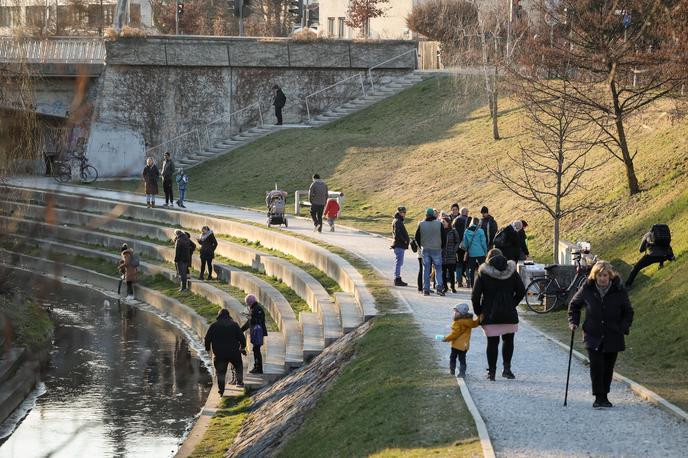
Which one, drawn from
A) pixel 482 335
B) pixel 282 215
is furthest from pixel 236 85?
pixel 482 335

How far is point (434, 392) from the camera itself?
1406 centimetres

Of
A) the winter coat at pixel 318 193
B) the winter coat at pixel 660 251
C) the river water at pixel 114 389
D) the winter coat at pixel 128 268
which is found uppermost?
the winter coat at pixel 318 193

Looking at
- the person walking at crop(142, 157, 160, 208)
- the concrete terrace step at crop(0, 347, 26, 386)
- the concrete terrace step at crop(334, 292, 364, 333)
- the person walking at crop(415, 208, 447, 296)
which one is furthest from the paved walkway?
the person walking at crop(142, 157, 160, 208)

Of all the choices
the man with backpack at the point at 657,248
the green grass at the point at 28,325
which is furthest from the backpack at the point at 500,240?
the green grass at the point at 28,325

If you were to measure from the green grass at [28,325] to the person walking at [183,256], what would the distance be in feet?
13.1

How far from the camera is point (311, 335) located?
2122 centimetres

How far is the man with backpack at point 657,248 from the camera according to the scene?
20109 millimetres

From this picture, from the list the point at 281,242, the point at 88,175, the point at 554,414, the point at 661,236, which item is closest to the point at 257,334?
the point at 661,236

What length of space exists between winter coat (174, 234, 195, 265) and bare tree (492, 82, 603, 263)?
25.9 feet

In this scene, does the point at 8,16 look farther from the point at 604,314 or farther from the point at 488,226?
the point at 488,226

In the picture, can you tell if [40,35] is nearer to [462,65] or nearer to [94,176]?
[462,65]

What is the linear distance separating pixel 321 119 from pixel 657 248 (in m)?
28.7

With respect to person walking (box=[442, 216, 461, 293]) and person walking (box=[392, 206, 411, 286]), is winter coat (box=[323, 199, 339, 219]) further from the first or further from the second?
person walking (box=[442, 216, 461, 293])

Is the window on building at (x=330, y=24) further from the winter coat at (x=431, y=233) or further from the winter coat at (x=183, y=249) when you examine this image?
the winter coat at (x=431, y=233)
